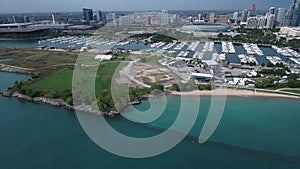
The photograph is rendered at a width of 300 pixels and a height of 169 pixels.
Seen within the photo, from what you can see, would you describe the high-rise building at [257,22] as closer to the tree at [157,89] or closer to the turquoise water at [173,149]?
the turquoise water at [173,149]

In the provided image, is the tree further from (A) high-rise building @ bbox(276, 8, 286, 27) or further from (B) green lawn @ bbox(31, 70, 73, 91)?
(A) high-rise building @ bbox(276, 8, 286, 27)

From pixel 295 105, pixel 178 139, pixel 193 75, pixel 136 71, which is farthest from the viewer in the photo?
pixel 136 71

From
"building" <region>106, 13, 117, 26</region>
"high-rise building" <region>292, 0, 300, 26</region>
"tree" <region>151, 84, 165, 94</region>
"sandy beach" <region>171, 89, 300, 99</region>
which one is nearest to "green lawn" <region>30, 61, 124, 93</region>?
"tree" <region>151, 84, 165, 94</region>

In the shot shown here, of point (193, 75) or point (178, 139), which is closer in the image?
point (178, 139)

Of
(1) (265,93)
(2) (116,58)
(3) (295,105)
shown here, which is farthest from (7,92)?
(3) (295,105)

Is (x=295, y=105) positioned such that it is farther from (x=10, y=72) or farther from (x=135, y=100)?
(x=10, y=72)

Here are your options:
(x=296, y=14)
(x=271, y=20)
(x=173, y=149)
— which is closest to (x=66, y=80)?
(x=173, y=149)

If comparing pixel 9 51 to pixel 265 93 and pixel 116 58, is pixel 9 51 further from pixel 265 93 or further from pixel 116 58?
pixel 265 93

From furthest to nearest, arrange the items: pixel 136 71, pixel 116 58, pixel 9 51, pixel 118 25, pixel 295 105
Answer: pixel 118 25, pixel 9 51, pixel 116 58, pixel 136 71, pixel 295 105

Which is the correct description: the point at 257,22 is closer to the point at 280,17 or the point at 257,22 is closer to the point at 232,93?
the point at 280,17

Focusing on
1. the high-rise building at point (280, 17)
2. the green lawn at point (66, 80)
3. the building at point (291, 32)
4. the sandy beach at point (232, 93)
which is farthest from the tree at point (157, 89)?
the high-rise building at point (280, 17)
